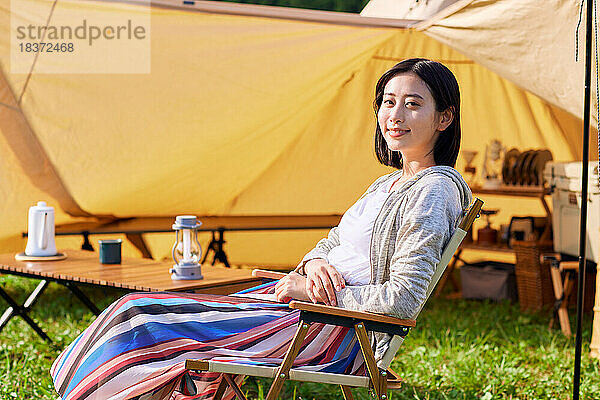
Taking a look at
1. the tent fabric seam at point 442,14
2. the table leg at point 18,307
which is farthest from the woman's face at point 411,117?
the table leg at point 18,307

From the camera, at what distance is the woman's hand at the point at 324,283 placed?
2238 mm

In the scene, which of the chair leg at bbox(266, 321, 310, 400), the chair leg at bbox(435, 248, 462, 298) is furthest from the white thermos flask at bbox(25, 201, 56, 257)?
the chair leg at bbox(435, 248, 462, 298)

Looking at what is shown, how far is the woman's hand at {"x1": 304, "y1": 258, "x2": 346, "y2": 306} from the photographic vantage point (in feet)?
7.34

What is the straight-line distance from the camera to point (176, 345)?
7.09 feet

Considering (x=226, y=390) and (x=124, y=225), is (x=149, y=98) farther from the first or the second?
(x=226, y=390)

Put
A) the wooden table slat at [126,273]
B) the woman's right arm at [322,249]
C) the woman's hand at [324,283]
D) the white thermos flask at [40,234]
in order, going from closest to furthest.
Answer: the woman's hand at [324,283], the woman's right arm at [322,249], the wooden table slat at [126,273], the white thermos flask at [40,234]

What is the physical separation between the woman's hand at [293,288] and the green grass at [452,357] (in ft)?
2.46

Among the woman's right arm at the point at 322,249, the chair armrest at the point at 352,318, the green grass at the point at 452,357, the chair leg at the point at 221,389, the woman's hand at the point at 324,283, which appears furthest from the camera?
the green grass at the point at 452,357

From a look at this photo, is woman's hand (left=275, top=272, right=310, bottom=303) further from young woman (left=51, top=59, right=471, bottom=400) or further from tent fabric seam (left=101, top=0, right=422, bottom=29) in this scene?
tent fabric seam (left=101, top=0, right=422, bottom=29)

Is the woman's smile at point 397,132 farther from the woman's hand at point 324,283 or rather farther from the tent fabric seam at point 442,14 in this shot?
the tent fabric seam at point 442,14

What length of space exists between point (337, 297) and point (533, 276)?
295 cm

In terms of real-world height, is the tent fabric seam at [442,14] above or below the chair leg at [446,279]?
above
